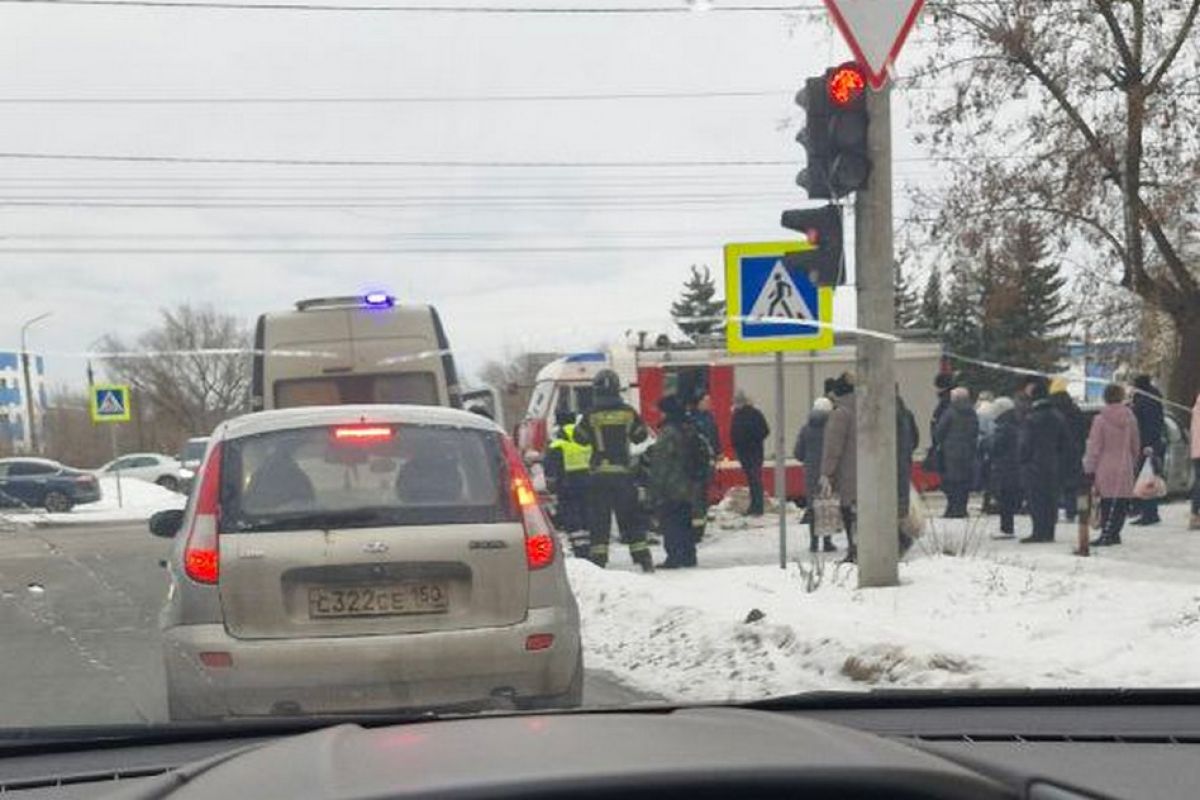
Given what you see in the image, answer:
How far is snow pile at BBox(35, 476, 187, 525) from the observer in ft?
93.9

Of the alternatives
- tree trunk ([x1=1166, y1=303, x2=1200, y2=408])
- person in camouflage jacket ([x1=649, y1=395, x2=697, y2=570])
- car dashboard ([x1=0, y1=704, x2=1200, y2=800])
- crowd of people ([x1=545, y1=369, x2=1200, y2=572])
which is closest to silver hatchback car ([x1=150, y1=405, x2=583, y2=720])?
car dashboard ([x1=0, y1=704, x2=1200, y2=800])

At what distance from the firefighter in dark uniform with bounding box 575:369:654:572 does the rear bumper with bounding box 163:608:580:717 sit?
7.37 meters

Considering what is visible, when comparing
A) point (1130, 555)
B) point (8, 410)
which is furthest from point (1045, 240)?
point (8, 410)

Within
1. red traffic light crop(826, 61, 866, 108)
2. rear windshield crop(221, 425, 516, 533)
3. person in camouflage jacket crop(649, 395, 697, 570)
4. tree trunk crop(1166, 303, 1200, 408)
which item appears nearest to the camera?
rear windshield crop(221, 425, 516, 533)

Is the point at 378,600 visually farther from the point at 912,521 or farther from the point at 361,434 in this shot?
the point at 912,521

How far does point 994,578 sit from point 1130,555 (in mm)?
3413

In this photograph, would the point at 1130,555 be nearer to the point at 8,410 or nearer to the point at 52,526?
the point at 52,526

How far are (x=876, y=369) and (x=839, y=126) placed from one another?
1.73m

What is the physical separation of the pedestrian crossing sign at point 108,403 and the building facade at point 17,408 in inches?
367

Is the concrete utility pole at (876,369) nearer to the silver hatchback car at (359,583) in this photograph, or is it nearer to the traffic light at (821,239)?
the traffic light at (821,239)

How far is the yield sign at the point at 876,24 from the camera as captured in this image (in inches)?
350

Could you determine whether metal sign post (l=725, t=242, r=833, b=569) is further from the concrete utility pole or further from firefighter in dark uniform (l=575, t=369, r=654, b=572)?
firefighter in dark uniform (l=575, t=369, r=654, b=572)

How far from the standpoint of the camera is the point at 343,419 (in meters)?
5.99

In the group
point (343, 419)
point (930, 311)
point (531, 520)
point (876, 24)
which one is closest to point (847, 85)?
point (876, 24)
